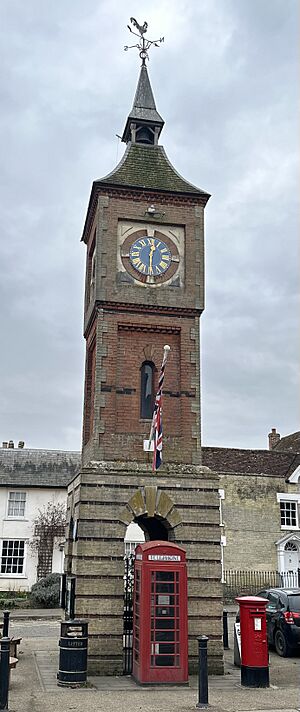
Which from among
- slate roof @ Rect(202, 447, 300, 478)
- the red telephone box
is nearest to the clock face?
the red telephone box

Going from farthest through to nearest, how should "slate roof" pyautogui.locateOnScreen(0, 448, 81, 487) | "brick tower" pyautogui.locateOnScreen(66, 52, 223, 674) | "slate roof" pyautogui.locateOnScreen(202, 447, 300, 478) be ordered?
"slate roof" pyautogui.locateOnScreen(0, 448, 81, 487) → "slate roof" pyautogui.locateOnScreen(202, 447, 300, 478) → "brick tower" pyautogui.locateOnScreen(66, 52, 223, 674)

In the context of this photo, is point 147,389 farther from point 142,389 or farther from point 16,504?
point 16,504

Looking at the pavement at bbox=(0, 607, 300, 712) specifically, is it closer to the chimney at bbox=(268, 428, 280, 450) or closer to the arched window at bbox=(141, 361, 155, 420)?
the arched window at bbox=(141, 361, 155, 420)

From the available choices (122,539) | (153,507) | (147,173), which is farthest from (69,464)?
(122,539)

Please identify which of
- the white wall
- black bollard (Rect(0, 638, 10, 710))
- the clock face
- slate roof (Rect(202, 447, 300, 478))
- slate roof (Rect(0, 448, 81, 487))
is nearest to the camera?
black bollard (Rect(0, 638, 10, 710))

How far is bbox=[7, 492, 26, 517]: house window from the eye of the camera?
1300 inches

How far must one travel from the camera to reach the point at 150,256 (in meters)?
15.8

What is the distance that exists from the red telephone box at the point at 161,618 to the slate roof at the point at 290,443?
24.2 m

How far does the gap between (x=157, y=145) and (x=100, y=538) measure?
10686 mm

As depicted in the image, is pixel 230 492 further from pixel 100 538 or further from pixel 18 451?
pixel 100 538

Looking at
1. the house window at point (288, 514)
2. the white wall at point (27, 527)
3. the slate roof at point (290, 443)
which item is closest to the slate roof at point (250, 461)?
the house window at point (288, 514)

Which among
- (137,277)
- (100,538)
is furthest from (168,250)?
(100,538)

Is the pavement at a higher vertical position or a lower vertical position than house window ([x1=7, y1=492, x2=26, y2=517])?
lower

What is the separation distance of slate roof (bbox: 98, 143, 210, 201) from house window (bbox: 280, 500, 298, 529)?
17.4 meters
